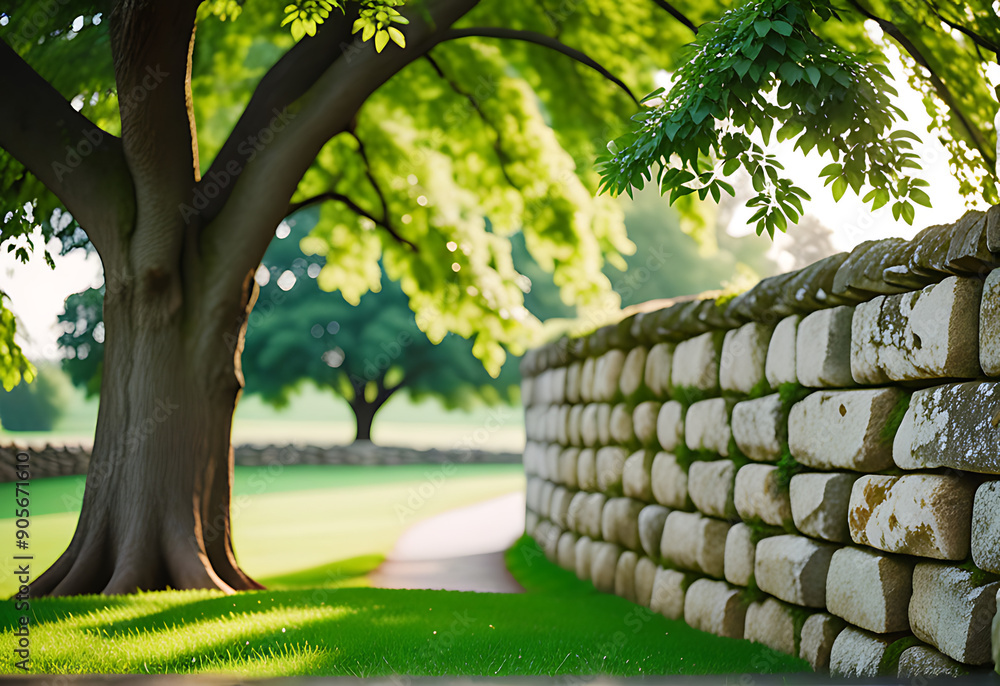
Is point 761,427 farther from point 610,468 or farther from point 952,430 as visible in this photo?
point 610,468

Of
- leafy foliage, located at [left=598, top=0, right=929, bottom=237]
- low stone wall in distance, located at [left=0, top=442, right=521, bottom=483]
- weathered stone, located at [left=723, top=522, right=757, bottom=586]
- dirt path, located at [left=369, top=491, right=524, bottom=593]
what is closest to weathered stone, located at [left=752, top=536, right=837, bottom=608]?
weathered stone, located at [left=723, top=522, right=757, bottom=586]

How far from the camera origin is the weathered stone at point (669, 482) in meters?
4.73

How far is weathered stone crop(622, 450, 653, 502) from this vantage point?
17.2 feet

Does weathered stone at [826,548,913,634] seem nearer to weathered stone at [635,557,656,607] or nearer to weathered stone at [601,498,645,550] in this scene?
weathered stone at [635,557,656,607]

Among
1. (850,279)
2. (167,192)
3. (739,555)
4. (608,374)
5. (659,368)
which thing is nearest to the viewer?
(850,279)

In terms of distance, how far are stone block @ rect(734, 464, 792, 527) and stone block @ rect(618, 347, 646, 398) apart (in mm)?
1488

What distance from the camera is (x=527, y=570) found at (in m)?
7.19

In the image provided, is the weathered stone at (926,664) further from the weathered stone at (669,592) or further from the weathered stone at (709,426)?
the weathered stone at (669,592)

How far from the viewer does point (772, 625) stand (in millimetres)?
3678

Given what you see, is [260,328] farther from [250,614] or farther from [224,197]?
[250,614]

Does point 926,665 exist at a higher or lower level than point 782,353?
lower

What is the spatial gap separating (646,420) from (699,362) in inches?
32.0

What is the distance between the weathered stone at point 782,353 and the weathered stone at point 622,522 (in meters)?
1.78

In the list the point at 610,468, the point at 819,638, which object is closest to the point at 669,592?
the point at 610,468
